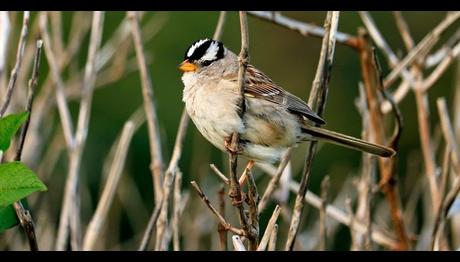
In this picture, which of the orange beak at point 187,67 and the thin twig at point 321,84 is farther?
the orange beak at point 187,67

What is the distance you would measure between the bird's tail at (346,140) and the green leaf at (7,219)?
43.7 inches

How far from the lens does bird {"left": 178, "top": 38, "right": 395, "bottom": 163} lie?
203cm

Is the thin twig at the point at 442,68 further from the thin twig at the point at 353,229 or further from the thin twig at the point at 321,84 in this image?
the thin twig at the point at 321,84

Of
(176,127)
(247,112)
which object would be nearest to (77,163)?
(247,112)

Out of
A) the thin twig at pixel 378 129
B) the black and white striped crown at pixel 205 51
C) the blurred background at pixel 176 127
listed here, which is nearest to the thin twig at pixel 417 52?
the thin twig at pixel 378 129

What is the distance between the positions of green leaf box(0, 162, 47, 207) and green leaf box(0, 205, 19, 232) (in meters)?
0.10

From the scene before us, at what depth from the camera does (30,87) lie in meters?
1.71

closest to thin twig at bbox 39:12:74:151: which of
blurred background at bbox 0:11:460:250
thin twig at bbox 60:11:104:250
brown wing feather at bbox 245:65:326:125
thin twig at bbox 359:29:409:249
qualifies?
thin twig at bbox 60:11:104:250

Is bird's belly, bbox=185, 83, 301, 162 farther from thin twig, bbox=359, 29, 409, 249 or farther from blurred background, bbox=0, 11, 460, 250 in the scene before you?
blurred background, bbox=0, 11, 460, 250

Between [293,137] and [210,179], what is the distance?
1375 millimetres

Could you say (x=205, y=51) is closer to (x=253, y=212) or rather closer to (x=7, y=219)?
(x=253, y=212)

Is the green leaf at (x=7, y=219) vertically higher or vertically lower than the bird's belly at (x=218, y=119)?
lower

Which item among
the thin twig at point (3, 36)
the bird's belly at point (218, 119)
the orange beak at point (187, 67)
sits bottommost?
the bird's belly at point (218, 119)

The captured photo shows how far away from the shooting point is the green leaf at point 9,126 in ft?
3.92
